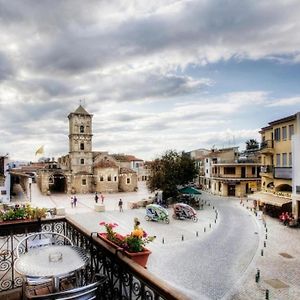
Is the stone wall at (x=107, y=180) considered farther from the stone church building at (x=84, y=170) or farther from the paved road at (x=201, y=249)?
the paved road at (x=201, y=249)

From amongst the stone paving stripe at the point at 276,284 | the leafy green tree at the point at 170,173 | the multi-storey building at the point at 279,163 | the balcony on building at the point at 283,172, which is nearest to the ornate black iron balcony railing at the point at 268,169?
the multi-storey building at the point at 279,163

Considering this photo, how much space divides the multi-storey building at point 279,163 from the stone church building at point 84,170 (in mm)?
30244

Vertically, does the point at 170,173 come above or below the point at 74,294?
below

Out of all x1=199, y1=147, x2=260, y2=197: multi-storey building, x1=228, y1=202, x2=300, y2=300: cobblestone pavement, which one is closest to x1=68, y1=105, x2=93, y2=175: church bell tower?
x1=199, y1=147, x2=260, y2=197: multi-storey building

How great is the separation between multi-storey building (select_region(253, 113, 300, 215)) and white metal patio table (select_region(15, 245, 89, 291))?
27483 millimetres

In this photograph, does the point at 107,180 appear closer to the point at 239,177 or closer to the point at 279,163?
the point at 239,177

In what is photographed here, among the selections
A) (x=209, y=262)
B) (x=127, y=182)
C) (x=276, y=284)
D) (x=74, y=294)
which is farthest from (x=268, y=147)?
(x=74, y=294)

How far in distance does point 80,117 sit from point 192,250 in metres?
45.6

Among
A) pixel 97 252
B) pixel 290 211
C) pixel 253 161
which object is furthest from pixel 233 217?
pixel 97 252

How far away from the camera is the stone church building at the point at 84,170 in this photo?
56469 millimetres

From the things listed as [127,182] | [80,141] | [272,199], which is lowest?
[127,182]

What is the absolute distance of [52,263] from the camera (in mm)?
4434

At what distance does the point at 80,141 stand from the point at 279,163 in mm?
38363

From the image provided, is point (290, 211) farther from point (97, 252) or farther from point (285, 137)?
point (97, 252)
